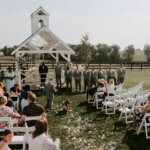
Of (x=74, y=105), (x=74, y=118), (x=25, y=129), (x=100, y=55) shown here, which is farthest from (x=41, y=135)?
(x=100, y=55)

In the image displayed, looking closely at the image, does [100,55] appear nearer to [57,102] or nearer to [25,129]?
[57,102]

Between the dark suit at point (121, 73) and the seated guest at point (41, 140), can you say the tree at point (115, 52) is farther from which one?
the seated guest at point (41, 140)

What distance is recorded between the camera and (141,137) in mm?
6926

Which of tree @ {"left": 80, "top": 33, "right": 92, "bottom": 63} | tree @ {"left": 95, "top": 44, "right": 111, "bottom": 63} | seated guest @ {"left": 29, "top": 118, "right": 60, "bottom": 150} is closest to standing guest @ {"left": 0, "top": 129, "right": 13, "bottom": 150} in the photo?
seated guest @ {"left": 29, "top": 118, "right": 60, "bottom": 150}

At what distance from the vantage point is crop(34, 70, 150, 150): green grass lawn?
6410 millimetres

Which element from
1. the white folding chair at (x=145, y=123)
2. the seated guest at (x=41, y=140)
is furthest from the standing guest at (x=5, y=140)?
the white folding chair at (x=145, y=123)

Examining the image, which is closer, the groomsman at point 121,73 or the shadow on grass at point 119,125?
the shadow on grass at point 119,125

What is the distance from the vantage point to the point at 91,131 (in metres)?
7.60

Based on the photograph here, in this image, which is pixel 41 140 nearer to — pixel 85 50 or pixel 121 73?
pixel 121 73

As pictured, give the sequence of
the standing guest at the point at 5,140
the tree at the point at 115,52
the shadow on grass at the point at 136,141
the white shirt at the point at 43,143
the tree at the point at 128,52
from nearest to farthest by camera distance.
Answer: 1. the white shirt at the point at 43,143
2. the standing guest at the point at 5,140
3. the shadow on grass at the point at 136,141
4. the tree at the point at 115,52
5. the tree at the point at 128,52

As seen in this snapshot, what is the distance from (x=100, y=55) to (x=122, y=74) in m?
49.9

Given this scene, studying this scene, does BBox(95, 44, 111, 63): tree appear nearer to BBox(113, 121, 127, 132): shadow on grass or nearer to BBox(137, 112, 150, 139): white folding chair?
BBox(113, 121, 127, 132): shadow on grass

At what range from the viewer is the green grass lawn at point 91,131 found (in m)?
6.41

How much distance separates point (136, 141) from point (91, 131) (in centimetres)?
170
